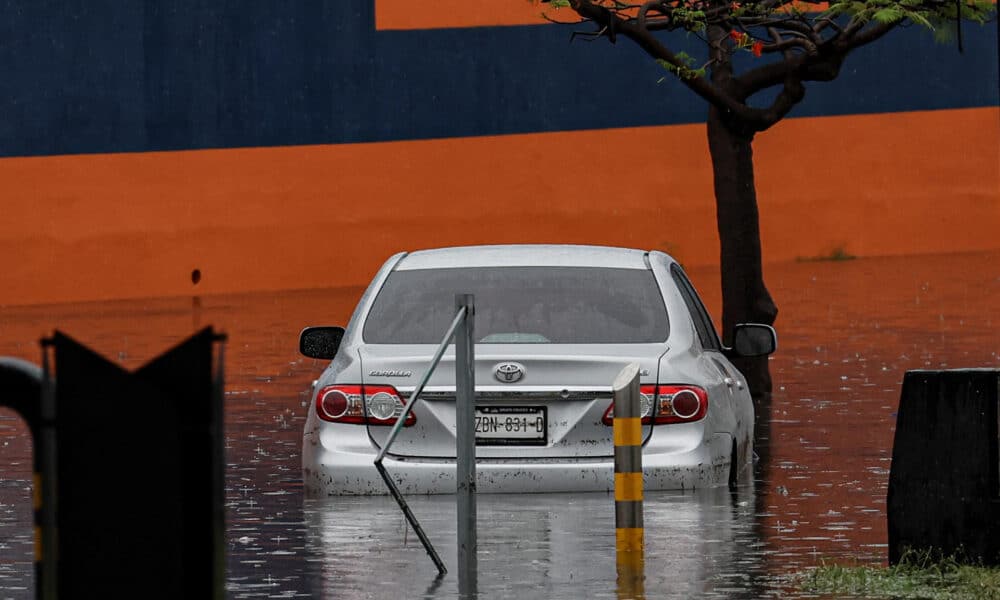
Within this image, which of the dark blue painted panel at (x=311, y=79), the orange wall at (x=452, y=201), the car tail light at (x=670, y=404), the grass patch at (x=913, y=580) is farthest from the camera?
the dark blue painted panel at (x=311, y=79)

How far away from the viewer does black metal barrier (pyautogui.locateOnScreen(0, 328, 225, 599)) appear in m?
3.95

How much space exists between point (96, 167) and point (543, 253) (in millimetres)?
21943

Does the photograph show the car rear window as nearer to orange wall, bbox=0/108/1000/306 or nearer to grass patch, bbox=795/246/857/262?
orange wall, bbox=0/108/1000/306

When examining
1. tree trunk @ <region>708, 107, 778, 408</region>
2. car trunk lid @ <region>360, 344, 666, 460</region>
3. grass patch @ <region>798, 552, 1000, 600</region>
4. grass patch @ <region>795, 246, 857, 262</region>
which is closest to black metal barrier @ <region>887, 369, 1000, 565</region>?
grass patch @ <region>798, 552, 1000, 600</region>

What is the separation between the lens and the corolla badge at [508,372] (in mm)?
10680

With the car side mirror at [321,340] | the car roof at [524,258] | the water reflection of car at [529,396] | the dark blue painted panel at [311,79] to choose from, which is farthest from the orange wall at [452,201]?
the water reflection of car at [529,396]

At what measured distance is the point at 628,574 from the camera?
31.5 feet

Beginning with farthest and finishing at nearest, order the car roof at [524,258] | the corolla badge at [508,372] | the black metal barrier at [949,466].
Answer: the car roof at [524,258] → the corolla badge at [508,372] → the black metal barrier at [949,466]

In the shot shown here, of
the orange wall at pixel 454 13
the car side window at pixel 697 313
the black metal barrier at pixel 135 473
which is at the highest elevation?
the orange wall at pixel 454 13

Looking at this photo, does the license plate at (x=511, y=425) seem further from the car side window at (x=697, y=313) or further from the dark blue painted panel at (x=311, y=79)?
the dark blue painted panel at (x=311, y=79)

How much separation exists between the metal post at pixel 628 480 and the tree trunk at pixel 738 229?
31.1 ft

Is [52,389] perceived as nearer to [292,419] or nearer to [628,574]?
[628,574]

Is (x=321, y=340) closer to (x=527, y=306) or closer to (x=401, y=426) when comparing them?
(x=527, y=306)

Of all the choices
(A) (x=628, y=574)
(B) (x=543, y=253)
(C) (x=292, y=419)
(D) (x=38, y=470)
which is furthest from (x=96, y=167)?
(D) (x=38, y=470)
